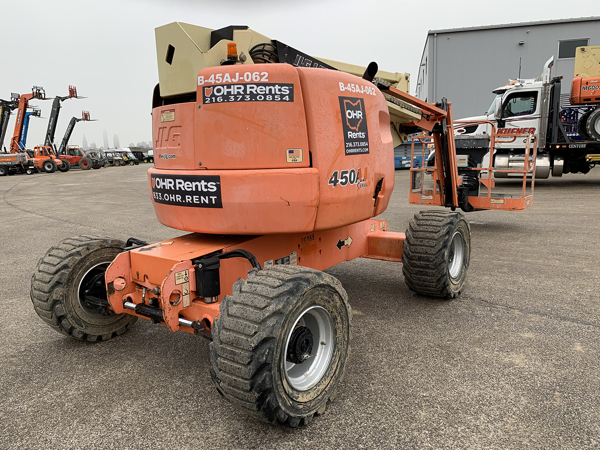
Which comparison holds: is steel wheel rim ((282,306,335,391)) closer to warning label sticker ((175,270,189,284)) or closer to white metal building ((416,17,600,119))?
warning label sticker ((175,270,189,284))

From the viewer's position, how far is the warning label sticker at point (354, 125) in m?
3.62

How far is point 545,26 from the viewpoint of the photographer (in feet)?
85.7

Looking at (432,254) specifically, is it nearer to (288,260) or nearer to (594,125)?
(288,260)

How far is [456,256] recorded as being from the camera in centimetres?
541

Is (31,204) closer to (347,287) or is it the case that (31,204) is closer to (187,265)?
(347,287)

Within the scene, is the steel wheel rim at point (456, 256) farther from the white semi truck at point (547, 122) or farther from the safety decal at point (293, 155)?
the white semi truck at point (547, 122)

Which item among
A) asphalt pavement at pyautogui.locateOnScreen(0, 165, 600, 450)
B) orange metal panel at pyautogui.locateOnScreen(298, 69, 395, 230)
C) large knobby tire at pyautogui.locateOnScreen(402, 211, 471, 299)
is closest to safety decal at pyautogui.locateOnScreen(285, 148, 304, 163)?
orange metal panel at pyautogui.locateOnScreen(298, 69, 395, 230)

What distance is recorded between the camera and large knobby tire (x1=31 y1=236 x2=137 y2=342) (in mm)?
3742

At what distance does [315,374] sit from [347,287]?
2.78m

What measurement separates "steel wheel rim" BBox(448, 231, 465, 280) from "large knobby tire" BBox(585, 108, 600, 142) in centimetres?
1346

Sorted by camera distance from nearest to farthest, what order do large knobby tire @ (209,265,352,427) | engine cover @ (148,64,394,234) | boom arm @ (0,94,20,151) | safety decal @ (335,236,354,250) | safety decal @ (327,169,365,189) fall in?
large knobby tire @ (209,265,352,427)
engine cover @ (148,64,394,234)
safety decal @ (327,169,365,189)
safety decal @ (335,236,354,250)
boom arm @ (0,94,20,151)

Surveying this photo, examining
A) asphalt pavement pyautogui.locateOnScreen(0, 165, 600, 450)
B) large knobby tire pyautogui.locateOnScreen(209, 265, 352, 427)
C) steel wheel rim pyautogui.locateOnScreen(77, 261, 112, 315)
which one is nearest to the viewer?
large knobby tire pyautogui.locateOnScreen(209, 265, 352, 427)

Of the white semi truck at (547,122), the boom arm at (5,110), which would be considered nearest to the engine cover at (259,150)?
the white semi truck at (547,122)

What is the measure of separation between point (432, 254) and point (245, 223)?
235 centimetres
